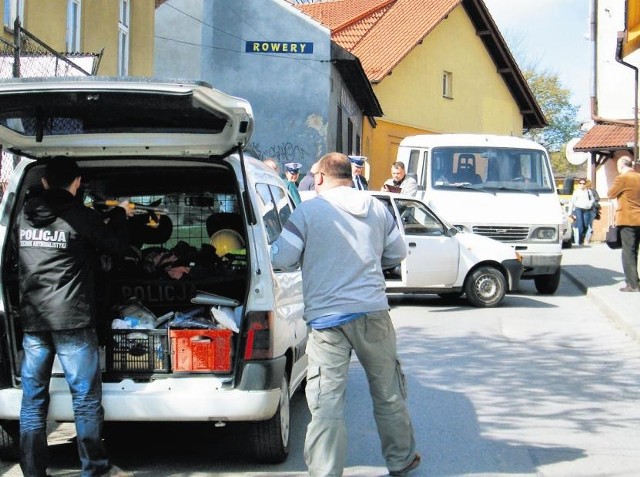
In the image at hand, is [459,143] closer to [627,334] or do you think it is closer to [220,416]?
[627,334]

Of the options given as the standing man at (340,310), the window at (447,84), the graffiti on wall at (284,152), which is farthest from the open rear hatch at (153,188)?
the window at (447,84)

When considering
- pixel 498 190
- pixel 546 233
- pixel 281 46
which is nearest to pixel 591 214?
pixel 281 46

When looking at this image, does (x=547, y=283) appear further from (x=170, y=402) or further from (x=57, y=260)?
(x=57, y=260)

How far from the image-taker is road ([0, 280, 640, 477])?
607 cm

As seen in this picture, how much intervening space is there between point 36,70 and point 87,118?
479cm

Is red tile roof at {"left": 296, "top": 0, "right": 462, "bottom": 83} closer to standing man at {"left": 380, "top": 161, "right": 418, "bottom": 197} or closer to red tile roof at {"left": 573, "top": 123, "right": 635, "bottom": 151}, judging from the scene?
red tile roof at {"left": 573, "top": 123, "right": 635, "bottom": 151}

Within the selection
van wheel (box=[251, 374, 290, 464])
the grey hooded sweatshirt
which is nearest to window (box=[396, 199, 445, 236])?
van wheel (box=[251, 374, 290, 464])

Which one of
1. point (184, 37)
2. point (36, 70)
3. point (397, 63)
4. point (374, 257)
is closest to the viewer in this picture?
point (374, 257)

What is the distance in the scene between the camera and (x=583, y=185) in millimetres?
27766

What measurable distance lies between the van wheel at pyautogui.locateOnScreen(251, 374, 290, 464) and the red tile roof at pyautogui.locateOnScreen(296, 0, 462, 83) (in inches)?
1090

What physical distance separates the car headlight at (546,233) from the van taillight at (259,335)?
10.6m

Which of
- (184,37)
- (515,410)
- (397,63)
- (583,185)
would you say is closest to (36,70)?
(515,410)

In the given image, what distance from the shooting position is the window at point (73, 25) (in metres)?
16.5

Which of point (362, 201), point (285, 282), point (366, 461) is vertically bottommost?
point (366, 461)
